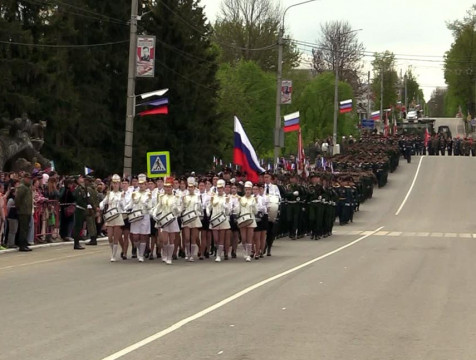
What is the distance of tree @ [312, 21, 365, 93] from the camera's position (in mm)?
118188

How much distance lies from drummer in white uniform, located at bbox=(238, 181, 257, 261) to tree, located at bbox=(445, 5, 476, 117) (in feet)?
→ 419

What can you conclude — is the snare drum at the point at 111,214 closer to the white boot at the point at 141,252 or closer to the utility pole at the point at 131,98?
the white boot at the point at 141,252

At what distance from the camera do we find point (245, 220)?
76.4ft

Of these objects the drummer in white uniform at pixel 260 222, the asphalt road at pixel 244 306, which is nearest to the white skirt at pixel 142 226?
the asphalt road at pixel 244 306

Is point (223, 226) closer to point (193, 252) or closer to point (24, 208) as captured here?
point (193, 252)

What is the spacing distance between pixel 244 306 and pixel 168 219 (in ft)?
27.6

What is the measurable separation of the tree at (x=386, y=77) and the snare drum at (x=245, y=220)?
451 feet

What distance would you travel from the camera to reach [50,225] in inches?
1076

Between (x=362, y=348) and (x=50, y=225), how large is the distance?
1768cm

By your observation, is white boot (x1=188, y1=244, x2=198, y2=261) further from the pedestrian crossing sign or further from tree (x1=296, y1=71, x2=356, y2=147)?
tree (x1=296, y1=71, x2=356, y2=147)

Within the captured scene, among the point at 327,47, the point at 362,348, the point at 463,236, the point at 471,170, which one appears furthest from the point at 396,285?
the point at 327,47

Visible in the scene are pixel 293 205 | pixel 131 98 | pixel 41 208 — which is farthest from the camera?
pixel 131 98

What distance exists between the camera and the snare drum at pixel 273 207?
24.2 m

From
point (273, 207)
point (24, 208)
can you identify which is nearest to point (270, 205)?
point (273, 207)
